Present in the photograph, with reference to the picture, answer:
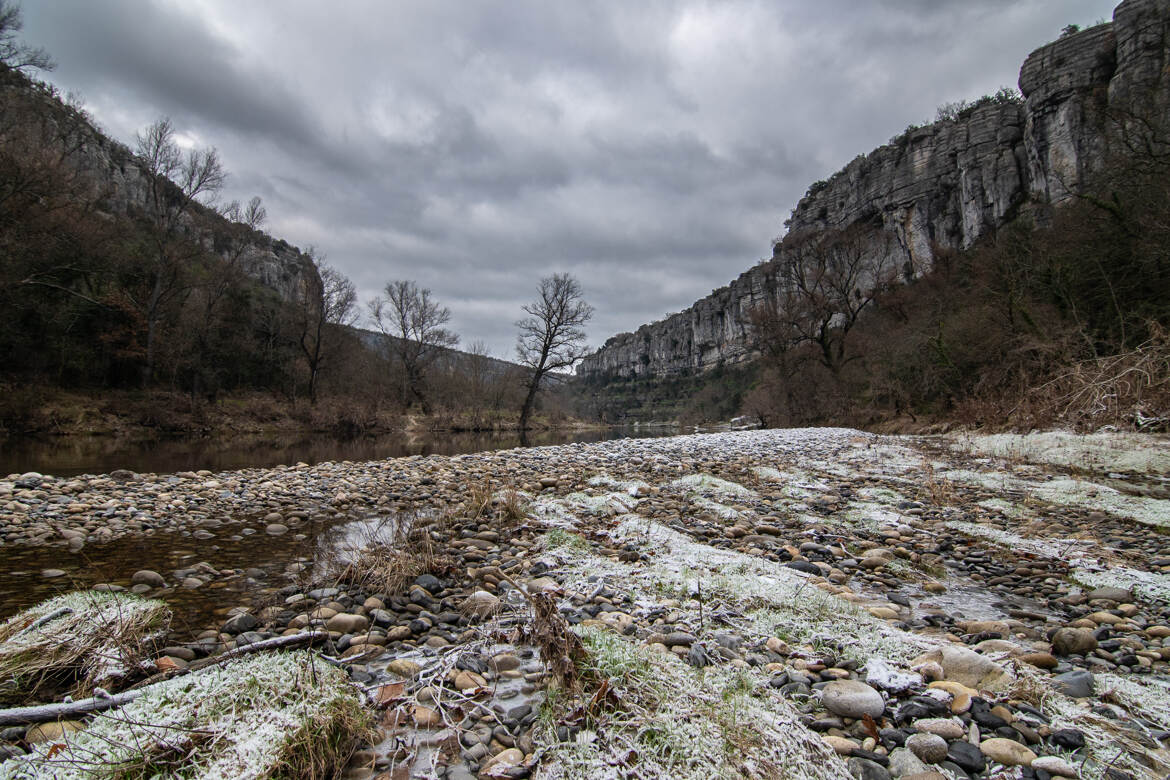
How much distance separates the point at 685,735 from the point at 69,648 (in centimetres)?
251

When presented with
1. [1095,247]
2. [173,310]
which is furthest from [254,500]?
[173,310]

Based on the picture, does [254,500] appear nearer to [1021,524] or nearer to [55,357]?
[1021,524]

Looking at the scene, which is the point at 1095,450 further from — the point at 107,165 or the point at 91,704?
the point at 107,165

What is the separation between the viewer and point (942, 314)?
800 inches

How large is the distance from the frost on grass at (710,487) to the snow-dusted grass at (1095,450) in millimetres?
5713

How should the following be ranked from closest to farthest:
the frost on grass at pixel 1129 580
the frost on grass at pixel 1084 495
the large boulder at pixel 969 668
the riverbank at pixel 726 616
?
the riverbank at pixel 726 616
the large boulder at pixel 969 668
the frost on grass at pixel 1129 580
the frost on grass at pixel 1084 495

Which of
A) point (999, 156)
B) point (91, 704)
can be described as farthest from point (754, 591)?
point (999, 156)

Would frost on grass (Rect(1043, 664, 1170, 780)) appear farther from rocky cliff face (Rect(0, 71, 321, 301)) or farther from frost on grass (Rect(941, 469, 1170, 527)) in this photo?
rocky cliff face (Rect(0, 71, 321, 301))

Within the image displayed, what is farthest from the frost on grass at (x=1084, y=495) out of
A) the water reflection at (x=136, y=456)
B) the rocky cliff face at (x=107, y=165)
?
the rocky cliff face at (x=107, y=165)

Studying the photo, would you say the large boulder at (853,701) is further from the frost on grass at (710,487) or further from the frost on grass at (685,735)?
the frost on grass at (710,487)

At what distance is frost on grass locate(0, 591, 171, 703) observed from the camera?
5.97 ft

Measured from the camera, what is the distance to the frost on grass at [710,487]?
5996mm

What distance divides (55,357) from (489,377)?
24.8 metres

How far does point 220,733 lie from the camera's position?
1.40m
